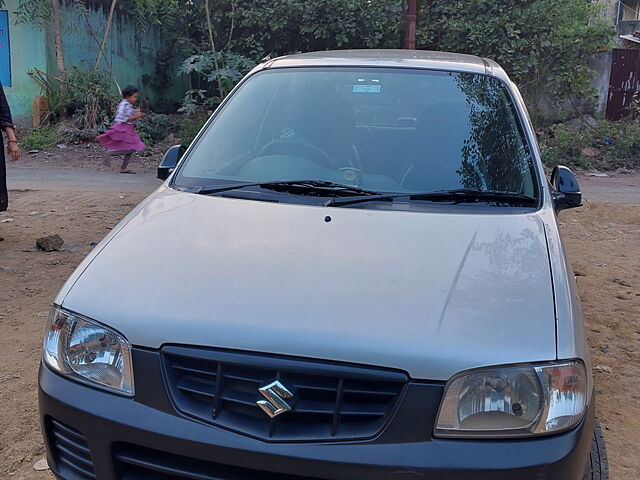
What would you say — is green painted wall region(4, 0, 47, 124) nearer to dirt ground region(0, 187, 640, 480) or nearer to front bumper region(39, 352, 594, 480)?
dirt ground region(0, 187, 640, 480)

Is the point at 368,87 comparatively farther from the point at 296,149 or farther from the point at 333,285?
the point at 333,285

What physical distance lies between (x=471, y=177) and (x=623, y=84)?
39.5 feet

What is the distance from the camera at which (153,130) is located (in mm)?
11945

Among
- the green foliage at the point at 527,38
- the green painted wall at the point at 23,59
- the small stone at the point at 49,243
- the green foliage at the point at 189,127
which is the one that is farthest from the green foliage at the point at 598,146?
the green painted wall at the point at 23,59

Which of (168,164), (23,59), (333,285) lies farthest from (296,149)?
(23,59)

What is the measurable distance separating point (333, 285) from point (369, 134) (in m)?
1.27

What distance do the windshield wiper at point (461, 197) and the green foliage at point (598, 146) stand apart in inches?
346

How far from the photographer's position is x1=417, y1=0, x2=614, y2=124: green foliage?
12.0m

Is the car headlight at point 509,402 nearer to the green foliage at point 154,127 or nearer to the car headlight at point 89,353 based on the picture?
the car headlight at point 89,353

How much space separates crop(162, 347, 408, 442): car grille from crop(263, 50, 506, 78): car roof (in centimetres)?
207

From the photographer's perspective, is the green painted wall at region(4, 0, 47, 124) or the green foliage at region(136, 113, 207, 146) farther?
the green foliage at region(136, 113, 207, 146)

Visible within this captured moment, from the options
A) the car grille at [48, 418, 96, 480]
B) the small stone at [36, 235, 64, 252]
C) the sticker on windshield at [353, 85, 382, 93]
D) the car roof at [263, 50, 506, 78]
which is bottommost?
the small stone at [36, 235, 64, 252]

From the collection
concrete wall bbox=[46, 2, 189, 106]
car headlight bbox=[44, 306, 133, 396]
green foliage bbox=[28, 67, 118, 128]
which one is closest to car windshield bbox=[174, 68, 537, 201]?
car headlight bbox=[44, 306, 133, 396]

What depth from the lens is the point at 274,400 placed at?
177 cm
